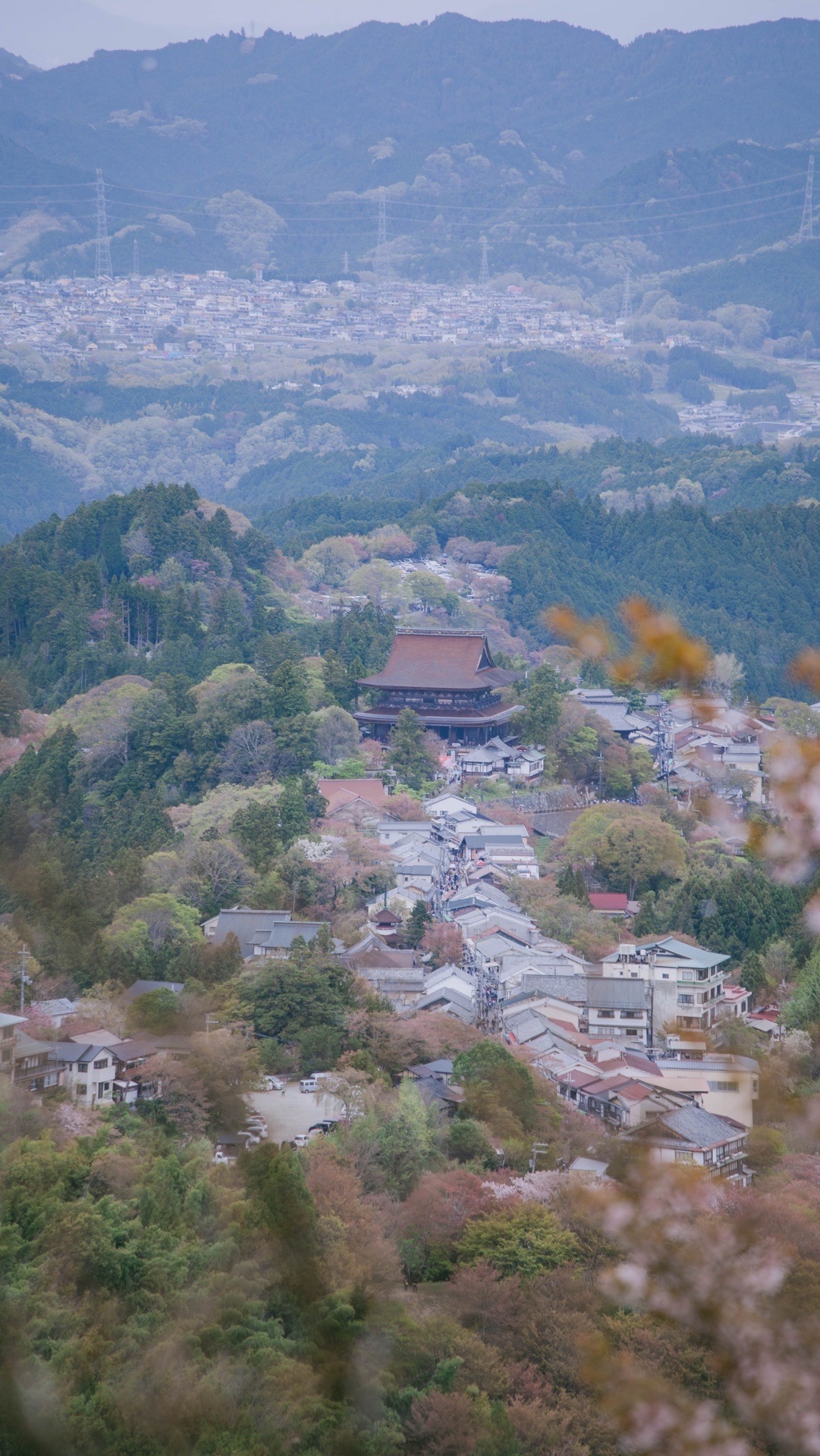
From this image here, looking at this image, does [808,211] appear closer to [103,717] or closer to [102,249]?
[102,249]

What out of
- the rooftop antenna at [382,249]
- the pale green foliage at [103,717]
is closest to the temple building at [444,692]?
the pale green foliage at [103,717]

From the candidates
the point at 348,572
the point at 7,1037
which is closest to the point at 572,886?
the point at 7,1037

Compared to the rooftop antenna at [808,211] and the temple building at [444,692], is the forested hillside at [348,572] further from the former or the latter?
the rooftop antenna at [808,211]

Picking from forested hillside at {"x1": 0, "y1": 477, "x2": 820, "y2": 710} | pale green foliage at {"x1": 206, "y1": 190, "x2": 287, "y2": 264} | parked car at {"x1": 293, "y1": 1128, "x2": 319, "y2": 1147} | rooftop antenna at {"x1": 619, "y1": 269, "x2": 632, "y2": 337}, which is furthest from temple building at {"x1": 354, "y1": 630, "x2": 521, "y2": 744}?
pale green foliage at {"x1": 206, "y1": 190, "x2": 287, "y2": 264}

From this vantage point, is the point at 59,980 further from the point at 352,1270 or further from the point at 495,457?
the point at 495,457

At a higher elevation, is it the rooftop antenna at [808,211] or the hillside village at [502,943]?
the rooftop antenna at [808,211]

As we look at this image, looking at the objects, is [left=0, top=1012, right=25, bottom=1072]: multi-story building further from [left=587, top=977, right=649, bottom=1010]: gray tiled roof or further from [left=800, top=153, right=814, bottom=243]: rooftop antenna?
[left=800, top=153, right=814, bottom=243]: rooftop antenna

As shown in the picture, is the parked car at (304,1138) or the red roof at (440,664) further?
the red roof at (440,664)

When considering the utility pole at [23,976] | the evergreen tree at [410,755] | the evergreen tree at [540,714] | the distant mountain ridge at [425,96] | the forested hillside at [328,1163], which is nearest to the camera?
the forested hillside at [328,1163]
